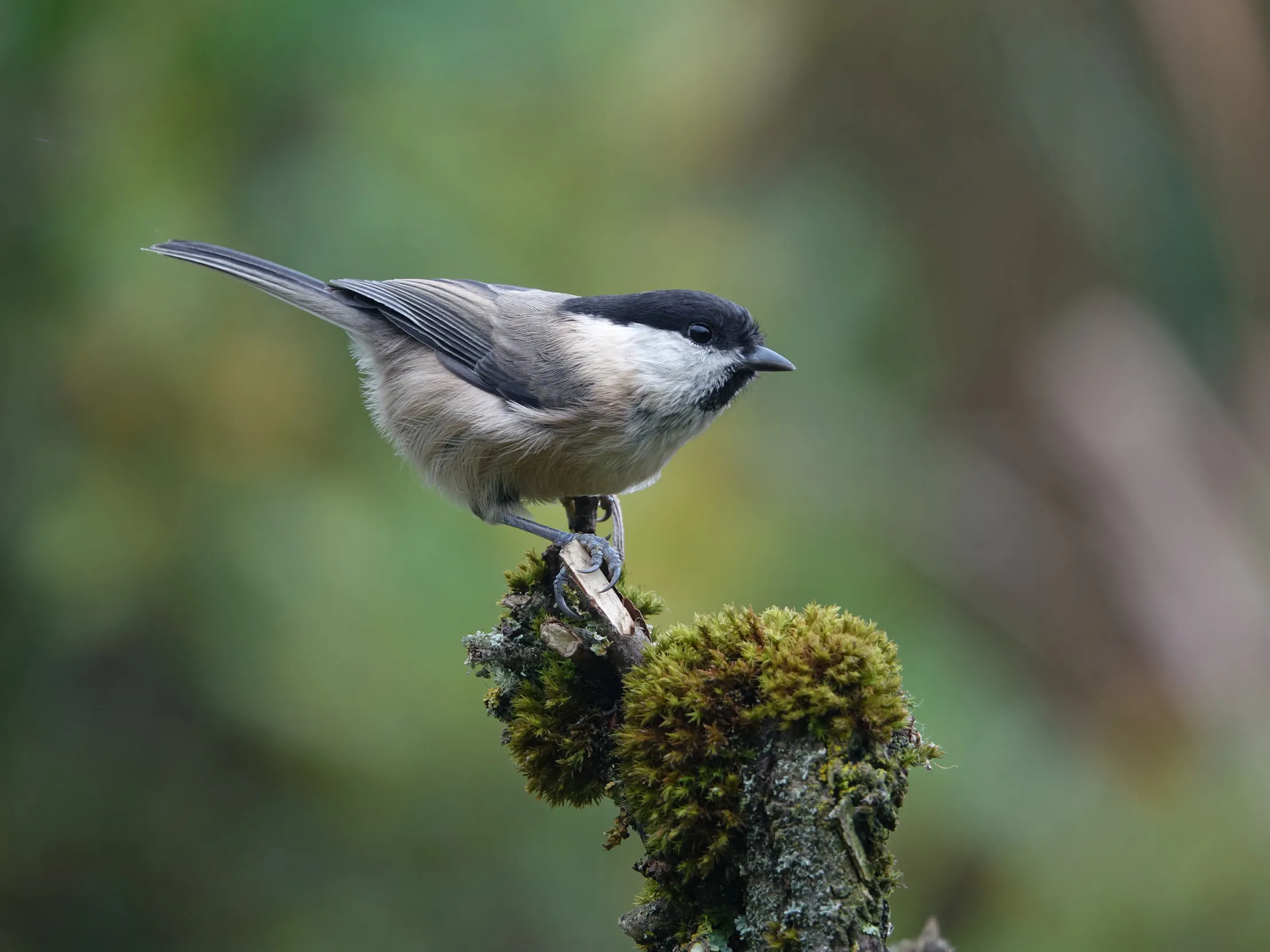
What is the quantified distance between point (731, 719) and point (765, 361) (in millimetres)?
1265

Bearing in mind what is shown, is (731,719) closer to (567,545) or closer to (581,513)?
(567,545)

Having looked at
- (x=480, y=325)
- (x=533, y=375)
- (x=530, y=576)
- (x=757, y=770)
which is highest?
(x=480, y=325)

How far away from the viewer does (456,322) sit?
10.2 ft

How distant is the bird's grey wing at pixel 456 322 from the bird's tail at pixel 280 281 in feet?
0.20

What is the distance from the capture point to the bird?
2742 millimetres

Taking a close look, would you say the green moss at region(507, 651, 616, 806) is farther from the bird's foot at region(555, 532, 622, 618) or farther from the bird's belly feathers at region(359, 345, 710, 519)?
the bird's belly feathers at region(359, 345, 710, 519)

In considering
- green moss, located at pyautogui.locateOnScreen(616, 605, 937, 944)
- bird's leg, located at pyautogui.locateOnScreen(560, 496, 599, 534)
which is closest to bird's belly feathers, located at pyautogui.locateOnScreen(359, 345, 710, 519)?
bird's leg, located at pyautogui.locateOnScreen(560, 496, 599, 534)

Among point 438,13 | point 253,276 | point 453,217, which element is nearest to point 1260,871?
point 453,217

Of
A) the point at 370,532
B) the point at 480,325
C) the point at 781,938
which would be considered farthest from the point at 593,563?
the point at 370,532

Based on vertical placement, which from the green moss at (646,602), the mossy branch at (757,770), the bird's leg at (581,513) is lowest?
the mossy branch at (757,770)

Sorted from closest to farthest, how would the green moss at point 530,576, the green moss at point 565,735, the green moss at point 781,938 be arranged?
the green moss at point 781,938, the green moss at point 565,735, the green moss at point 530,576

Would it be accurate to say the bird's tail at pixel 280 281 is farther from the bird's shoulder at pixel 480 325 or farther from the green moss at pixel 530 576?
the green moss at pixel 530 576

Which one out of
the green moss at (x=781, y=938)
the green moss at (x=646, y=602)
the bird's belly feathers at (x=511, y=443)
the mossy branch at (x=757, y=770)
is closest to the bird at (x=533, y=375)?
the bird's belly feathers at (x=511, y=443)

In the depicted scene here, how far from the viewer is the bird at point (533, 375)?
9.00ft
